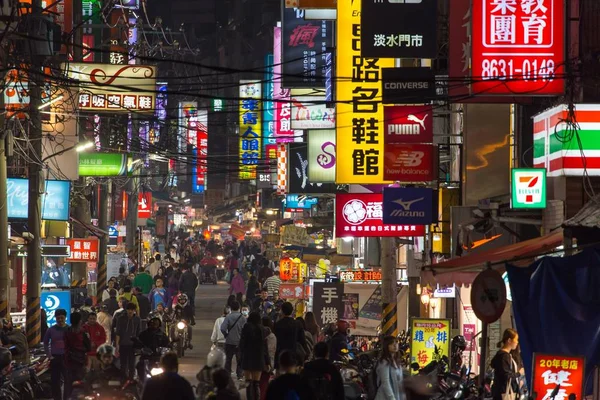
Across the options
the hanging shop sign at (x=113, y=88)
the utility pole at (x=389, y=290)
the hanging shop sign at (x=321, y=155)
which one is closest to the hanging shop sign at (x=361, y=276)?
the hanging shop sign at (x=321, y=155)

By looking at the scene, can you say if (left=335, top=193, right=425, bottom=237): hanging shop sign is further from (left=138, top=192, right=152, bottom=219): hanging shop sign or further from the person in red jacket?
(left=138, top=192, right=152, bottom=219): hanging shop sign

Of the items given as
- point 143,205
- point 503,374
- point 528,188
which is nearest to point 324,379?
point 503,374

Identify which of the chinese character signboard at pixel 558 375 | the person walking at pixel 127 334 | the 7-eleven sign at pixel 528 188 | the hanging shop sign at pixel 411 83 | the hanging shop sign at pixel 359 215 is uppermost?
the hanging shop sign at pixel 411 83

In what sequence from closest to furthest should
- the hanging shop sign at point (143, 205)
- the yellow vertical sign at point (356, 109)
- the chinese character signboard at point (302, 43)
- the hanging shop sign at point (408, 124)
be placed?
the hanging shop sign at point (408, 124), the yellow vertical sign at point (356, 109), the chinese character signboard at point (302, 43), the hanging shop sign at point (143, 205)

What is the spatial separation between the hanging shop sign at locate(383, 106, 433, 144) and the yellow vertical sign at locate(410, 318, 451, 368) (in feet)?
11.4

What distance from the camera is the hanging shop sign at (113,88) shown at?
28.8 metres

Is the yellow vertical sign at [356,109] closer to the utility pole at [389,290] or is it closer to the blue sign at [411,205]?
the blue sign at [411,205]

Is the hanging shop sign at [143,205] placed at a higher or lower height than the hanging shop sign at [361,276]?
higher

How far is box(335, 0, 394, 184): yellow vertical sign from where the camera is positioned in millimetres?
22578

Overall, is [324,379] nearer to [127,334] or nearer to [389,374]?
[389,374]

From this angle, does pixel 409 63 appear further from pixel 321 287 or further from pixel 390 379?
pixel 390 379

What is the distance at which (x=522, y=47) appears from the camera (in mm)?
16000

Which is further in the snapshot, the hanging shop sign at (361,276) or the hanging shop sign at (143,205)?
the hanging shop sign at (143,205)

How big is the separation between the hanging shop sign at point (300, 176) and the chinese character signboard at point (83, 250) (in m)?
6.29
